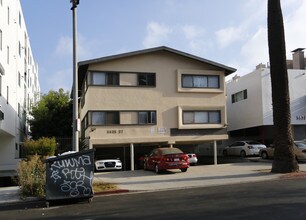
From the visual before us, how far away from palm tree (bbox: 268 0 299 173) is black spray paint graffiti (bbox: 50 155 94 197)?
10741 mm

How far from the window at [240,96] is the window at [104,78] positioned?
51.0ft

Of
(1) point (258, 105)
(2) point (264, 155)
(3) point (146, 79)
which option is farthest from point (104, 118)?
(1) point (258, 105)

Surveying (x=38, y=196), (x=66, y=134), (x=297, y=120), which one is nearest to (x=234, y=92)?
(x=297, y=120)

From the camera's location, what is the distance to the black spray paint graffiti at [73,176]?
12.7 m

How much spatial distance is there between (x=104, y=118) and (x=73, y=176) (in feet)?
46.3

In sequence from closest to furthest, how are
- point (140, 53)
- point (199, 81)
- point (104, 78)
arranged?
point (104, 78)
point (140, 53)
point (199, 81)

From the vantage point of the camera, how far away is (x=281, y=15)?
66.4 ft

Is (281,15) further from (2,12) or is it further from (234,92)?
(234,92)

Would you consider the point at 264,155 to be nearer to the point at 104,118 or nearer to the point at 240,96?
the point at 240,96

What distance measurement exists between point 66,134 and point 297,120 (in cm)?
2048

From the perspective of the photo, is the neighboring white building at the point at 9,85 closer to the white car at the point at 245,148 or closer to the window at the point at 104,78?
the window at the point at 104,78

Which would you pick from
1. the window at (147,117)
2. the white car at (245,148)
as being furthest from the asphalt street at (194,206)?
the white car at (245,148)

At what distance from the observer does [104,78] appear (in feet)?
88.8

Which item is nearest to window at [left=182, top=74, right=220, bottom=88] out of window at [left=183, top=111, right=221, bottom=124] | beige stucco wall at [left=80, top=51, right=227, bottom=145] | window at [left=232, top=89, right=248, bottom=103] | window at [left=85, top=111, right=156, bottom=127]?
beige stucco wall at [left=80, top=51, right=227, bottom=145]
